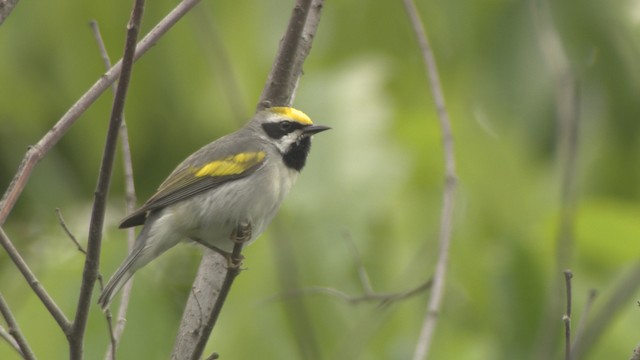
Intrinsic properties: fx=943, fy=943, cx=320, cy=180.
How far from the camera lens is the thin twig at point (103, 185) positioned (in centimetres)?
234

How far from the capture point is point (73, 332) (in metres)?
2.59

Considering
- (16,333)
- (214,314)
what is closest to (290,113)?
(214,314)

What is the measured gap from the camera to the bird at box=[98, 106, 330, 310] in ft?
11.8

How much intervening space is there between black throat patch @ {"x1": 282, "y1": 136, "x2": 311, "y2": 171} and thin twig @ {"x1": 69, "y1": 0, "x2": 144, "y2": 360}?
1.57 metres

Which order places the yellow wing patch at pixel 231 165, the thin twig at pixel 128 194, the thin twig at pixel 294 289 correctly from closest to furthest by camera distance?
1. the thin twig at pixel 294 289
2. the thin twig at pixel 128 194
3. the yellow wing patch at pixel 231 165

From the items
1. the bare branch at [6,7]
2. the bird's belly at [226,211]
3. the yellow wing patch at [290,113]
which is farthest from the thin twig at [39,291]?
the yellow wing patch at [290,113]

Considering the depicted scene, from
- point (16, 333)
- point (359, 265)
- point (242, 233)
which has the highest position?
point (242, 233)

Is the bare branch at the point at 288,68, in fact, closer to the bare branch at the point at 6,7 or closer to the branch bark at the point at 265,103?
the branch bark at the point at 265,103

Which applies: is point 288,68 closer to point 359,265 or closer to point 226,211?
point 226,211

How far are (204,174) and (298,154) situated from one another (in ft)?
1.51

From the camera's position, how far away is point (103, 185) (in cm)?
246

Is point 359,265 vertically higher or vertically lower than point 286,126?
lower

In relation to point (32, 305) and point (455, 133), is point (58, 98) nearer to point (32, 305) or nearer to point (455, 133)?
point (32, 305)

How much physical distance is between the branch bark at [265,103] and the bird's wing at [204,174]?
238mm
